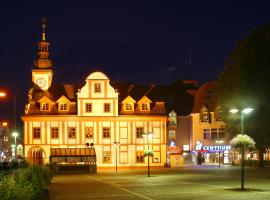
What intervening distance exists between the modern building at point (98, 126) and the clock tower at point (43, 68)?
8455 mm

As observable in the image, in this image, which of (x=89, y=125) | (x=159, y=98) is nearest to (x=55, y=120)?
(x=89, y=125)

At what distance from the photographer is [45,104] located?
83688 millimetres

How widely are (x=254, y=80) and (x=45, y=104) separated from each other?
36025 millimetres

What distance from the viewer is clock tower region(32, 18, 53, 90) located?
305ft

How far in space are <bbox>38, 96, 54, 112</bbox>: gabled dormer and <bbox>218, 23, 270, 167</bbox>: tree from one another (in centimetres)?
2935

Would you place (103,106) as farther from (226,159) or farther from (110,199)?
(110,199)

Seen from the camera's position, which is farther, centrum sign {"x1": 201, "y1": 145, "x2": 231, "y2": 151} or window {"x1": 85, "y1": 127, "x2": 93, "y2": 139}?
centrum sign {"x1": 201, "y1": 145, "x2": 231, "y2": 151}

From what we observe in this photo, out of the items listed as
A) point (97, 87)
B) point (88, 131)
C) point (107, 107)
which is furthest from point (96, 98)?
point (88, 131)

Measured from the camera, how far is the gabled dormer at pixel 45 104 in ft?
273

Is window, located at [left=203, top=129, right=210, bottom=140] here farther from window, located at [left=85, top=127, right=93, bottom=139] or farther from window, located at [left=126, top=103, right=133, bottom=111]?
window, located at [left=85, top=127, right=93, bottom=139]

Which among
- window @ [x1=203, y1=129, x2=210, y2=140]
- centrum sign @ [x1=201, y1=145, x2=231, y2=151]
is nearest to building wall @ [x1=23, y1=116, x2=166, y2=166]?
centrum sign @ [x1=201, y1=145, x2=231, y2=151]

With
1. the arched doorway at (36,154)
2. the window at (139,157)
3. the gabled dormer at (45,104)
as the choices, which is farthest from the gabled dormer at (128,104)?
the arched doorway at (36,154)

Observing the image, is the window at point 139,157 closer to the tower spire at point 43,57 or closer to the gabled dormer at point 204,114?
the gabled dormer at point 204,114

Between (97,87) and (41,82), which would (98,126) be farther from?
(41,82)
